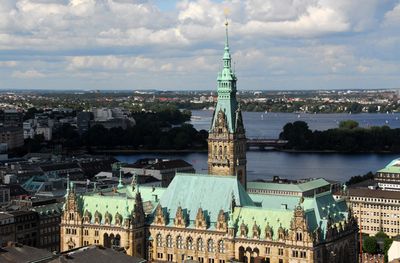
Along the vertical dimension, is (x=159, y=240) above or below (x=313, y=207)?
below

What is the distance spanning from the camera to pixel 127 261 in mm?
63812

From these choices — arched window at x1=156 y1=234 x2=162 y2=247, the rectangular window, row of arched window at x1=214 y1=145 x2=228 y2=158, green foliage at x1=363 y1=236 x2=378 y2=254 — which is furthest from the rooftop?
the rectangular window

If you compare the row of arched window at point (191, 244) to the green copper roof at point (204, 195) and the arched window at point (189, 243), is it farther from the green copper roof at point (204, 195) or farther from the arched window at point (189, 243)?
the green copper roof at point (204, 195)

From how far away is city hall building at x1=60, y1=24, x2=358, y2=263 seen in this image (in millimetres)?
68188

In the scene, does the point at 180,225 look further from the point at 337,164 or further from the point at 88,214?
the point at 337,164

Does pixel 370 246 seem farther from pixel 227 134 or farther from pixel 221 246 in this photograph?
pixel 221 246

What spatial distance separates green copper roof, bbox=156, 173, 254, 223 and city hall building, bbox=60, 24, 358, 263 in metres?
0.10

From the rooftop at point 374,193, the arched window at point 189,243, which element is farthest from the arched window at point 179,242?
the rooftop at point 374,193

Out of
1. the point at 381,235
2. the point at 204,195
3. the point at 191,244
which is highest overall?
the point at 204,195

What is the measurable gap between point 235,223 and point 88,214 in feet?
56.7

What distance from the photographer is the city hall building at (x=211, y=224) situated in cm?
6819

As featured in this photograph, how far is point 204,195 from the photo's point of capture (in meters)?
74.4

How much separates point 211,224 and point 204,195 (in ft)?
11.1

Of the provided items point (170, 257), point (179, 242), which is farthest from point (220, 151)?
point (170, 257)
